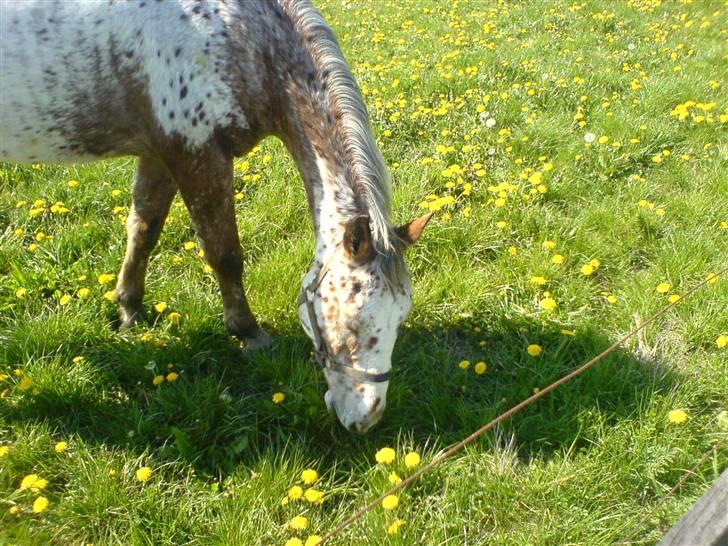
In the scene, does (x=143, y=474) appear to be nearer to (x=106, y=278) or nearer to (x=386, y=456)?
(x=386, y=456)

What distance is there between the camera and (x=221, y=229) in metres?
2.90

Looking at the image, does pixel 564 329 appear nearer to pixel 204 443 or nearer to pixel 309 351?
pixel 309 351

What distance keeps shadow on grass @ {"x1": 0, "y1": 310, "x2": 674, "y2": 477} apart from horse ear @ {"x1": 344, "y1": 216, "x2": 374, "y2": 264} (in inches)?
34.0

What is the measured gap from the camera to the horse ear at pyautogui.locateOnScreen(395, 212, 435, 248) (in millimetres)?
2324

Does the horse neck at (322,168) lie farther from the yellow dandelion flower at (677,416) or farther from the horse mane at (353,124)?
the yellow dandelion flower at (677,416)

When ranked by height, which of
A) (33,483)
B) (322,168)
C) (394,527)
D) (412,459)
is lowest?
(33,483)

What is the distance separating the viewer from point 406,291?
2.32m

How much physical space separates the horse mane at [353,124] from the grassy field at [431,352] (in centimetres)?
101

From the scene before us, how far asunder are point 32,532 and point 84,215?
8.18 ft

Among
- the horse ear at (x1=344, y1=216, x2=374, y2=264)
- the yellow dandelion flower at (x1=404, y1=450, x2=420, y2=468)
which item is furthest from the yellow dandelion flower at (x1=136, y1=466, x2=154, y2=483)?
the horse ear at (x1=344, y1=216, x2=374, y2=264)

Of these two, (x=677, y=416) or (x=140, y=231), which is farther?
(x=140, y=231)

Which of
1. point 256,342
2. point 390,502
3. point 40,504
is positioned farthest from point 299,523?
point 256,342

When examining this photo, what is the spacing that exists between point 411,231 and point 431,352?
40.5 inches

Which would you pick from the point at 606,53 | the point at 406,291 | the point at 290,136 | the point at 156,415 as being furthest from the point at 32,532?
the point at 606,53
